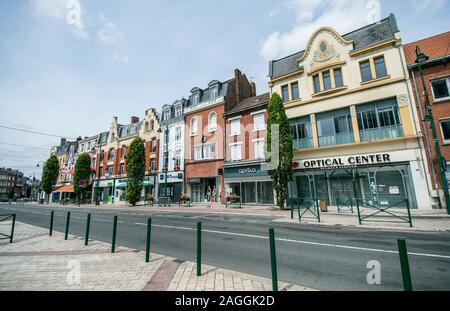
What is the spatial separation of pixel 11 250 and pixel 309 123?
2035 cm

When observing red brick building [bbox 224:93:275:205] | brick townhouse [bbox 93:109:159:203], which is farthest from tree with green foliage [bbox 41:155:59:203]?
red brick building [bbox 224:93:275:205]

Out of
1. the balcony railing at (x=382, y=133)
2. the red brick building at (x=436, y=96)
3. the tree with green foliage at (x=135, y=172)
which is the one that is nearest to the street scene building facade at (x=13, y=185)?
the tree with green foliage at (x=135, y=172)

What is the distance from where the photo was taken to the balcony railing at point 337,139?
56.2 feet

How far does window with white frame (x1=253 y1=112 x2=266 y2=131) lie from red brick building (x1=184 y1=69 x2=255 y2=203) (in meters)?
4.37

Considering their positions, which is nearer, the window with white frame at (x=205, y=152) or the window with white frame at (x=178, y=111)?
the window with white frame at (x=205, y=152)

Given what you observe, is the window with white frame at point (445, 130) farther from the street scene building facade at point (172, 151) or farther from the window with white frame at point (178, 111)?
the window with white frame at point (178, 111)

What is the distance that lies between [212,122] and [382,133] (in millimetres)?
17651

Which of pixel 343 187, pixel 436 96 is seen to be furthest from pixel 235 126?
pixel 436 96

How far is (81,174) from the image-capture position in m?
37.5

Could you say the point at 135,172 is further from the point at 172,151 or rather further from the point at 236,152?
the point at 236,152

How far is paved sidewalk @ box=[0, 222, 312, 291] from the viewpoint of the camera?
3.67 meters

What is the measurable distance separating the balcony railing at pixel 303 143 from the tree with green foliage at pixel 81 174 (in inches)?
1409

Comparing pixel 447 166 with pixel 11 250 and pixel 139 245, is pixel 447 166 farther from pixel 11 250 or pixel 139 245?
pixel 11 250

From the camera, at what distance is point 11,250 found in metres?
6.77
